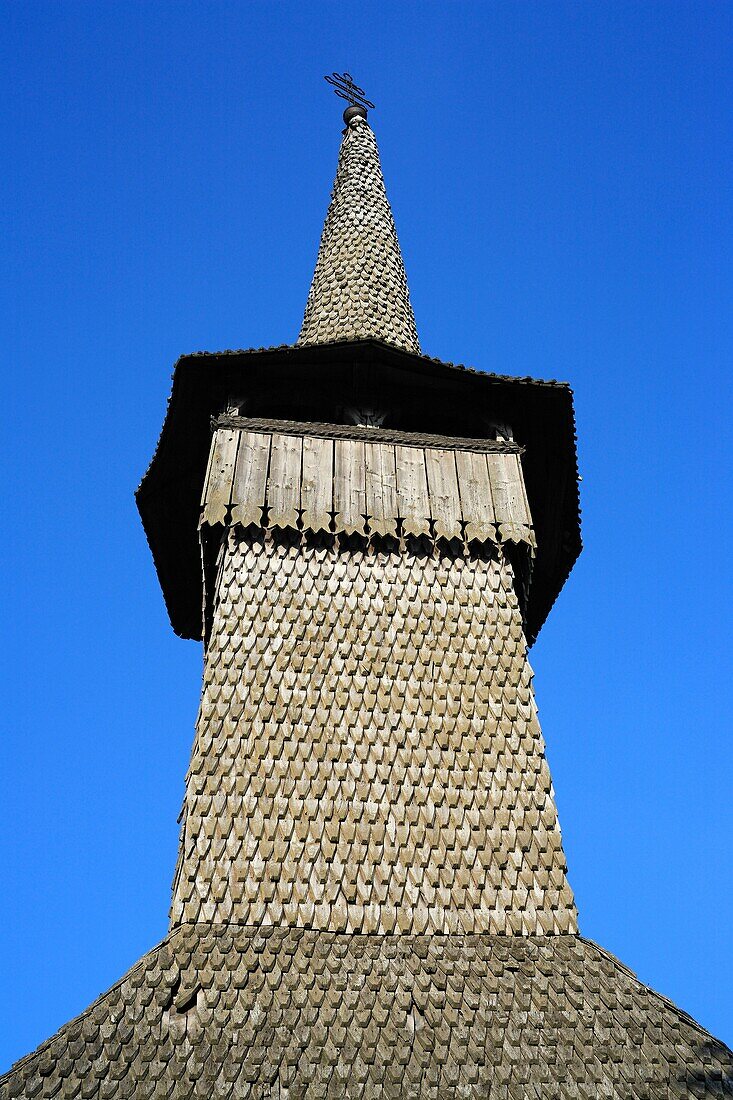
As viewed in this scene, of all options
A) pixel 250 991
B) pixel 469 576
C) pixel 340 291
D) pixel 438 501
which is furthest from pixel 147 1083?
pixel 340 291

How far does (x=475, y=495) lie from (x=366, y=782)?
3.51 meters

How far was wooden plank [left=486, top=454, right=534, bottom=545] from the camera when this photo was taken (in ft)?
33.0

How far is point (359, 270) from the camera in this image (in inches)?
549

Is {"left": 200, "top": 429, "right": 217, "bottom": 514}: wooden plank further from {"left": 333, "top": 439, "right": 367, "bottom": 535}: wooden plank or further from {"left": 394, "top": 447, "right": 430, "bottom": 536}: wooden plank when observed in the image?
{"left": 394, "top": 447, "right": 430, "bottom": 536}: wooden plank

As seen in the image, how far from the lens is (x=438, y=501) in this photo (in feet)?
33.2

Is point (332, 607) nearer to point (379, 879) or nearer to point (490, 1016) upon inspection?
point (379, 879)

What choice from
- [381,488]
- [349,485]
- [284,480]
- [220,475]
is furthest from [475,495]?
[220,475]

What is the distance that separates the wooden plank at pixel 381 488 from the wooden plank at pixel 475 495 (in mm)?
713

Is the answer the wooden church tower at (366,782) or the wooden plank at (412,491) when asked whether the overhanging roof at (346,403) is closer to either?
the wooden church tower at (366,782)

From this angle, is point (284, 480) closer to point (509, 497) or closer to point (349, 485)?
point (349, 485)

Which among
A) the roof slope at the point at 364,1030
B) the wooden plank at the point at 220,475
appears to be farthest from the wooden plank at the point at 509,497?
the roof slope at the point at 364,1030

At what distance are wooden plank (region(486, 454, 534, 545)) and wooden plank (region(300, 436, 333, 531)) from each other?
5.60ft

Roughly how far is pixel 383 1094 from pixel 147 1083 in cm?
134

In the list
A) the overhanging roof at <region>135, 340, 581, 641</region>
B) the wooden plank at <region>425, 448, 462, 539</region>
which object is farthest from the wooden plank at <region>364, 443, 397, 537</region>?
the overhanging roof at <region>135, 340, 581, 641</region>
